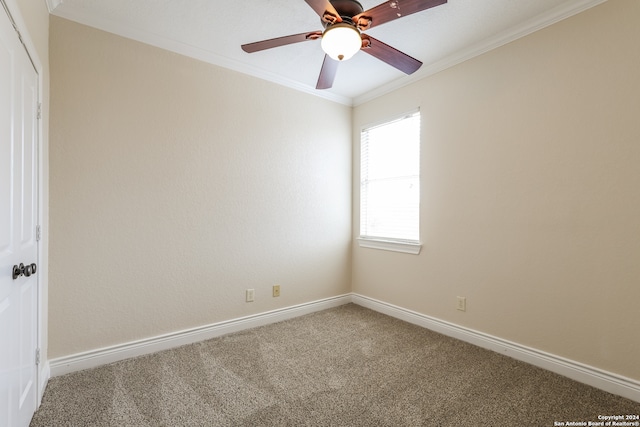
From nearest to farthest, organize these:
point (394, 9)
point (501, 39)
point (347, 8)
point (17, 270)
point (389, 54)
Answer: point (17, 270) < point (394, 9) < point (347, 8) < point (389, 54) < point (501, 39)

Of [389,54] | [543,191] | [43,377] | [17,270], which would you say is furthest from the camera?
[543,191]

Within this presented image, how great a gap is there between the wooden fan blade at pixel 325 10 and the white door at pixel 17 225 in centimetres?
135

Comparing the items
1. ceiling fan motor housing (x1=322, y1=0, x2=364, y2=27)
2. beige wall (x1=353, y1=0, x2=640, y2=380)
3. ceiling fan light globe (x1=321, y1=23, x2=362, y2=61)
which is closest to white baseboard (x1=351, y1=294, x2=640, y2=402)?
beige wall (x1=353, y1=0, x2=640, y2=380)

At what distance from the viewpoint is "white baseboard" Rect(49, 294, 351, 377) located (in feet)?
7.11

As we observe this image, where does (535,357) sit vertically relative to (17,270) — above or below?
below

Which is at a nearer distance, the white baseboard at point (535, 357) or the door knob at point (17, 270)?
the door knob at point (17, 270)

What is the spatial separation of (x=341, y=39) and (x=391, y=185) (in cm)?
188

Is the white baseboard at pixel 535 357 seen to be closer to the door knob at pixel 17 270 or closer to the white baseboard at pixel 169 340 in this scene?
the white baseboard at pixel 169 340

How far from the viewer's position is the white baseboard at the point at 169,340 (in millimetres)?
2166

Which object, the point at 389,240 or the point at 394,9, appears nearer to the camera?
the point at 394,9

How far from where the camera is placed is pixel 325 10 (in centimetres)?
170

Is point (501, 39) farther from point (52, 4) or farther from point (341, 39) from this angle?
point (52, 4)

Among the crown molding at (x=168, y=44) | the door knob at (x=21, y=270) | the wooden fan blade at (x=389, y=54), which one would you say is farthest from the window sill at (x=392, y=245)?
the door knob at (x=21, y=270)

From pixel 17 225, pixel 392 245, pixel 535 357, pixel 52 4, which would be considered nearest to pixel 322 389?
pixel 535 357
